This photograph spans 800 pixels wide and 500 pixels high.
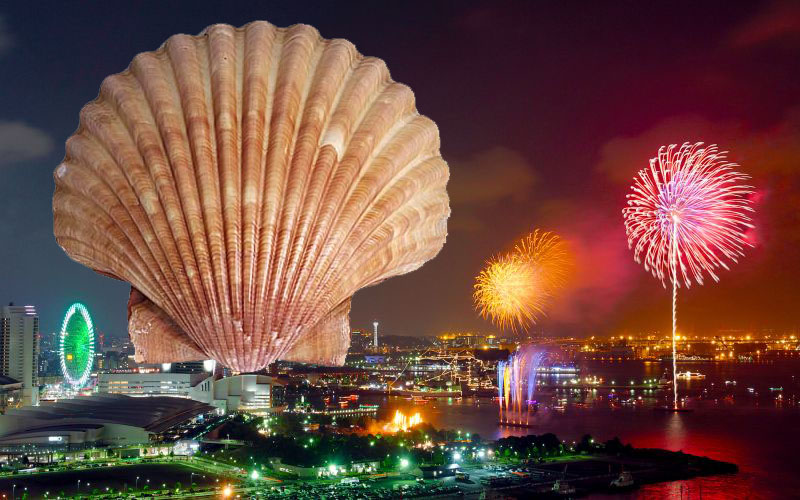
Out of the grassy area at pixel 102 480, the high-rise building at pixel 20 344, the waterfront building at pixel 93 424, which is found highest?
the high-rise building at pixel 20 344

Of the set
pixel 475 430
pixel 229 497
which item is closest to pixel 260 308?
pixel 229 497

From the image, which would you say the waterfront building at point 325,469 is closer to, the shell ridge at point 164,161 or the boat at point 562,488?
the boat at point 562,488

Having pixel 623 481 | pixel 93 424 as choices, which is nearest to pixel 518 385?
pixel 93 424

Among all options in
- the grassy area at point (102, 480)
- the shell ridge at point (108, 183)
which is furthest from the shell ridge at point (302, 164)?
the grassy area at point (102, 480)

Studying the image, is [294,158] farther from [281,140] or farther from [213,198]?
[213,198]

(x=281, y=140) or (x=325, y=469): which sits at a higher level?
(x=281, y=140)

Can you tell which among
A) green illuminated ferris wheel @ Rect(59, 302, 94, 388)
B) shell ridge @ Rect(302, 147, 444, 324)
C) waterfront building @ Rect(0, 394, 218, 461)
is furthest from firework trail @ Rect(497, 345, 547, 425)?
shell ridge @ Rect(302, 147, 444, 324)

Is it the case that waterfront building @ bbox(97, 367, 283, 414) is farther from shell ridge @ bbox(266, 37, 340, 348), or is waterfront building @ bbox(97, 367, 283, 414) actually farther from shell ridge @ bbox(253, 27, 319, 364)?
shell ridge @ bbox(253, 27, 319, 364)

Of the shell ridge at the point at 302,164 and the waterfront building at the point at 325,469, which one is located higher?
the shell ridge at the point at 302,164
